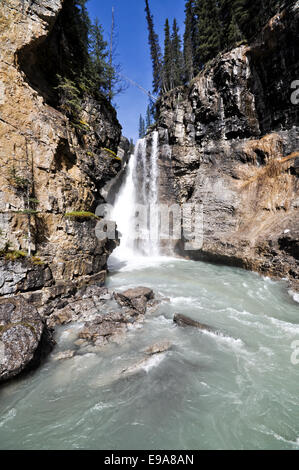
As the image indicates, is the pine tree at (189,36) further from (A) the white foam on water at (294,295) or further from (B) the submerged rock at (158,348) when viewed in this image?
(B) the submerged rock at (158,348)

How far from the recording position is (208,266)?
14.9m

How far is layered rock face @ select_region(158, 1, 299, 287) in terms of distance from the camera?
12180mm

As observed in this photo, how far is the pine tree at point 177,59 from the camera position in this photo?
30000mm

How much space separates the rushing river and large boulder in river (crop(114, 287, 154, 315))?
2.68ft

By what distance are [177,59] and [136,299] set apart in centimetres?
3830

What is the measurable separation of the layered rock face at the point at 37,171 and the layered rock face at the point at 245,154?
378 inches

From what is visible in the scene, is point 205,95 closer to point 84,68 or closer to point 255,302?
point 84,68

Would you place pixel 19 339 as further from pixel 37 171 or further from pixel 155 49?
pixel 155 49

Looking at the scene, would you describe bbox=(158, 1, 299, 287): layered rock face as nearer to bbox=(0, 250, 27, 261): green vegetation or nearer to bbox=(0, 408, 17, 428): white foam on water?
bbox=(0, 408, 17, 428): white foam on water

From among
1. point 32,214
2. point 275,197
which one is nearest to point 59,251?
point 32,214

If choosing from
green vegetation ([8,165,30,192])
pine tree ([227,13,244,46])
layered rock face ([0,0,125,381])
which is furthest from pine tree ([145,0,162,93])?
green vegetation ([8,165,30,192])

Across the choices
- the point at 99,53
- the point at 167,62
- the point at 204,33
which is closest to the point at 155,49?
the point at 167,62

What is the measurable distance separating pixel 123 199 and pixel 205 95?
13.1 m

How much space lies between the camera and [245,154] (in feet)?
51.0
